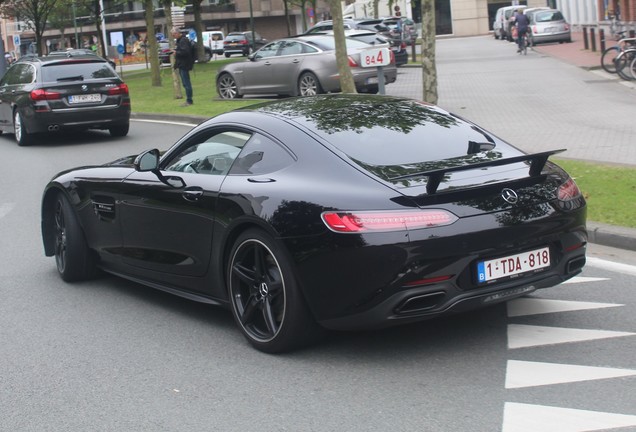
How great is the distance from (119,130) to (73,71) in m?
1.56

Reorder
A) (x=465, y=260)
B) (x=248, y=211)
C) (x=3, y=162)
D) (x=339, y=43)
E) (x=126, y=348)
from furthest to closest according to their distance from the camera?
(x=339, y=43), (x=3, y=162), (x=126, y=348), (x=248, y=211), (x=465, y=260)

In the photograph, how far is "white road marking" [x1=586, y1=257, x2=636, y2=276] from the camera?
7453mm

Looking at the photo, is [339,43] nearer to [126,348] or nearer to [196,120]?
[196,120]

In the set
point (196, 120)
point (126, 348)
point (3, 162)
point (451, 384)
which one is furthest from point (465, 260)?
point (196, 120)

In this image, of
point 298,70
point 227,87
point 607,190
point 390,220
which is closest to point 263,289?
point 390,220

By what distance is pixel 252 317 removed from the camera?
234 inches

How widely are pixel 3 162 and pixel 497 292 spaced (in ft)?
44.7

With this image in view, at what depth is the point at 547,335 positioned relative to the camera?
584 cm

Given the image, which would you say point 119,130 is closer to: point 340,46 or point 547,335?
point 340,46

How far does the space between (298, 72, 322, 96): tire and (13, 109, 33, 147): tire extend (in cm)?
651

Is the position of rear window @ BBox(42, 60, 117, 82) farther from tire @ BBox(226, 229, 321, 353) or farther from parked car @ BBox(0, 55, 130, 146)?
tire @ BBox(226, 229, 321, 353)

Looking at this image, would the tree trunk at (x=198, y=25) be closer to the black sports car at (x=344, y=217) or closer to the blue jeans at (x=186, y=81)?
the blue jeans at (x=186, y=81)

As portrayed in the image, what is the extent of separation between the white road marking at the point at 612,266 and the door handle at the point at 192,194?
3261 mm

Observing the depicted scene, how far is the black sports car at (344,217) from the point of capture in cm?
521
